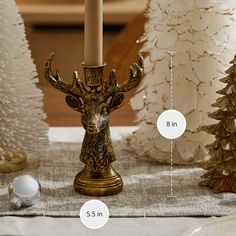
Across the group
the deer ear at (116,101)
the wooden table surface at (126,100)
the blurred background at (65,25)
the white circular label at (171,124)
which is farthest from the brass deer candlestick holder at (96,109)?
the blurred background at (65,25)

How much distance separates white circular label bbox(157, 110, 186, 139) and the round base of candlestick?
123mm

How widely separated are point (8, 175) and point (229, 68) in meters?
0.36

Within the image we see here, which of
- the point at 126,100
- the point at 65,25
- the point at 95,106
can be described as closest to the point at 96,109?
the point at 95,106

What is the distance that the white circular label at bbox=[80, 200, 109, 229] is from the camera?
100 cm

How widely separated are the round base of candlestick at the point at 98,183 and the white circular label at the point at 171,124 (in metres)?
0.12

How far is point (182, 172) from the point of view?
1211 mm

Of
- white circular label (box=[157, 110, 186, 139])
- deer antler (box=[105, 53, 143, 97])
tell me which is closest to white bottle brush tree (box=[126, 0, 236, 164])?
white circular label (box=[157, 110, 186, 139])

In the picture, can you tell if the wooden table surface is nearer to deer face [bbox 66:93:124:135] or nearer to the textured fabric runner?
the textured fabric runner

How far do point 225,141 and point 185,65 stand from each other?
0.49ft

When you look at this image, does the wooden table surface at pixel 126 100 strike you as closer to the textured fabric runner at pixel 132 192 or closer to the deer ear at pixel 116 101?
the textured fabric runner at pixel 132 192

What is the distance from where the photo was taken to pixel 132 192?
1.12 m

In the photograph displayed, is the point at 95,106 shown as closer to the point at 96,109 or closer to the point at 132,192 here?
the point at 96,109

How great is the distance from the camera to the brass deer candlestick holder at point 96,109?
1.09 metres

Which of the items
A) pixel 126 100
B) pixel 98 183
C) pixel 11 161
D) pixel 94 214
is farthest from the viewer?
pixel 126 100
